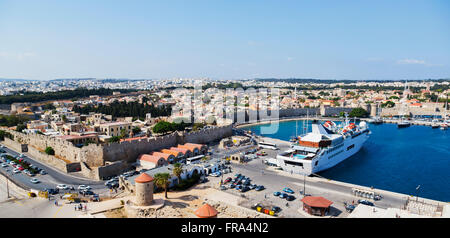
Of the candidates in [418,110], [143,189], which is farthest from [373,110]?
[143,189]

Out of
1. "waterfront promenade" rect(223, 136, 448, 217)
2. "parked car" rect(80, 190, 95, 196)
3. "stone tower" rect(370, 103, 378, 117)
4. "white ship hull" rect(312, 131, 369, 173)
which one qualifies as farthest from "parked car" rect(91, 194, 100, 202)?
"stone tower" rect(370, 103, 378, 117)

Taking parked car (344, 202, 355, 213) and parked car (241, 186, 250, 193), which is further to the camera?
parked car (241, 186, 250, 193)

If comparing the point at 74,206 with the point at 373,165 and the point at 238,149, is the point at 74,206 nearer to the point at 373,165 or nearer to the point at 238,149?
the point at 238,149

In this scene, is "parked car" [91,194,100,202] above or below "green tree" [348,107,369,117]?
below

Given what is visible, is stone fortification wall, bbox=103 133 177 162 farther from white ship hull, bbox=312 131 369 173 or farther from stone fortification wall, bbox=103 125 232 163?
white ship hull, bbox=312 131 369 173
